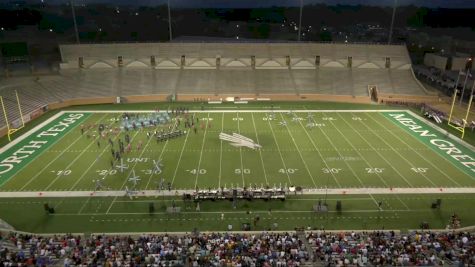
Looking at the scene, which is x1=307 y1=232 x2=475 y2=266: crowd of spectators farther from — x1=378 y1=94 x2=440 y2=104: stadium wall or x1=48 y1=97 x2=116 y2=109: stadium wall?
x1=48 y1=97 x2=116 y2=109: stadium wall

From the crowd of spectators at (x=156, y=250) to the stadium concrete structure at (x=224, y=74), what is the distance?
2874 cm

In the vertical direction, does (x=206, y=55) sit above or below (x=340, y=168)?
above

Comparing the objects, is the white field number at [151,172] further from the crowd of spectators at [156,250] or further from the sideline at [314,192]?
the crowd of spectators at [156,250]

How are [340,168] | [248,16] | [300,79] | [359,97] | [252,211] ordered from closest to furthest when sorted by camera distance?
[252,211] → [340,168] → [359,97] → [300,79] → [248,16]

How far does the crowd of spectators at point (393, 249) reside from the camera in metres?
14.2

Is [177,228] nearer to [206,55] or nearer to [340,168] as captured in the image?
[340,168]

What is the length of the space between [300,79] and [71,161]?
30285mm

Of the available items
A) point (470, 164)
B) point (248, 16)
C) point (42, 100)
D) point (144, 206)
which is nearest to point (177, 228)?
point (144, 206)

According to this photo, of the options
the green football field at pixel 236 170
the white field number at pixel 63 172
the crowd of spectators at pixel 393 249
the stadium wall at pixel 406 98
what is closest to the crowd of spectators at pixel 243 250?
the crowd of spectators at pixel 393 249

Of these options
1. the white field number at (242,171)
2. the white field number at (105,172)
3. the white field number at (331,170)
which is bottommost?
the white field number at (105,172)

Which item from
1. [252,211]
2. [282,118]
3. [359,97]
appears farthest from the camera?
[359,97]

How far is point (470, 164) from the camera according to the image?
85.9 ft

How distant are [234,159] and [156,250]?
1246 centimetres

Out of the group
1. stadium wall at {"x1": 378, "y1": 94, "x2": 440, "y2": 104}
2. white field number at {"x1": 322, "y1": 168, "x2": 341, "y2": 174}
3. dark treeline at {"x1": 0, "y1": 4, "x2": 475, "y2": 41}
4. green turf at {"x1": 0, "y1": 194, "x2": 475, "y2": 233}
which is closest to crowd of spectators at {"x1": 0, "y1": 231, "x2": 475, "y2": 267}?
green turf at {"x1": 0, "y1": 194, "x2": 475, "y2": 233}
